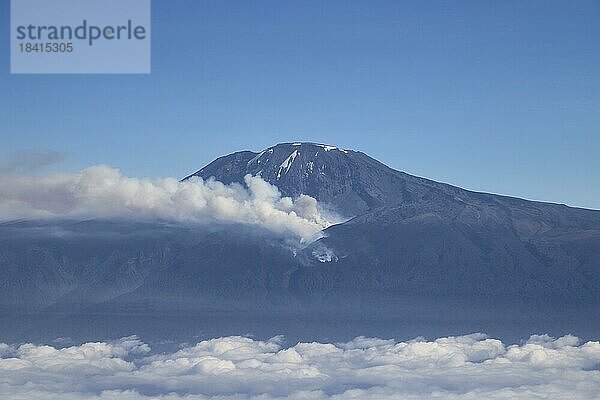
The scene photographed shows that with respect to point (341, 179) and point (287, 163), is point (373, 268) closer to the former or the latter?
point (341, 179)

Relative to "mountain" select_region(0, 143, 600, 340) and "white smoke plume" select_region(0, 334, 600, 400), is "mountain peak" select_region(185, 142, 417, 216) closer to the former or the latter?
"mountain" select_region(0, 143, 600, 340)

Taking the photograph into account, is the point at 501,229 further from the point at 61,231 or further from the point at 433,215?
the point at 61,231

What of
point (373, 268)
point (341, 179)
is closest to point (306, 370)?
point (373, 268)

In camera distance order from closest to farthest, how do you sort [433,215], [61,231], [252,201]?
[433,215]
[252,201]
[61,231]

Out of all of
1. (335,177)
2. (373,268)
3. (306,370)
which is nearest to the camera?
(306,370)

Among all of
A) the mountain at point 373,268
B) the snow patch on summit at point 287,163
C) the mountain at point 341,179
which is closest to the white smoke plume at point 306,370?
the mountain at point 373,268

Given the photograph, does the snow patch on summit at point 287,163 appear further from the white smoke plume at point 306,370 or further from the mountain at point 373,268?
the white smoke plume at point 306,370

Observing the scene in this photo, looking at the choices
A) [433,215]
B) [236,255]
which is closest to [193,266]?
[236,255]
